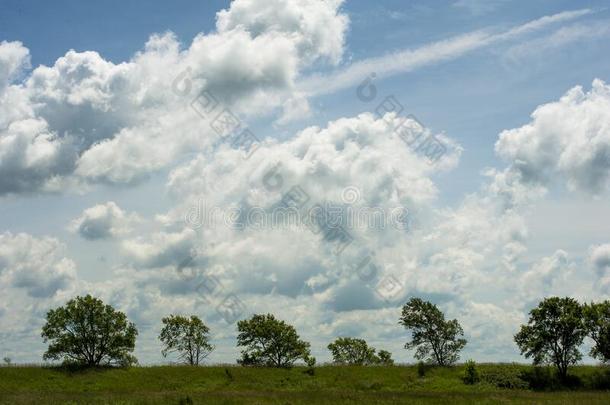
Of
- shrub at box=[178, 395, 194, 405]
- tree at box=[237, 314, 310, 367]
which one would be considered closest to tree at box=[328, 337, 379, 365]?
tree at box=[237, 314, 310, 367]

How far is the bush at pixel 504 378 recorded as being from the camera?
219 ft

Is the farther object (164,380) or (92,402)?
(164,380)

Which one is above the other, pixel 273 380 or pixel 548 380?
pixel 273 380

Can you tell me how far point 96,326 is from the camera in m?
78.5

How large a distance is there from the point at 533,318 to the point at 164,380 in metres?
50.6

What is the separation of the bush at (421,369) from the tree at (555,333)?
13.5 meters

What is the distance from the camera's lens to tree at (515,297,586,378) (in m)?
73.1

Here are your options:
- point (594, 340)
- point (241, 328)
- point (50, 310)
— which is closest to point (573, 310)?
point (594, 340)

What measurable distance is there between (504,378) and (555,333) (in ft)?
38.3

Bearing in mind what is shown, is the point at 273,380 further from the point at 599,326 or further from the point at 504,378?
the point at 599,326

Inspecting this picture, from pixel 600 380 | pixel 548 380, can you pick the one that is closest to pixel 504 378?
pixel 548 380

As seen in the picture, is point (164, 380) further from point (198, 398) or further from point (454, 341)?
point (454, 341)

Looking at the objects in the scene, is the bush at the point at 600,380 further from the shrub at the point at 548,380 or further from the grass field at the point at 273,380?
the shrub at the point at 548,380

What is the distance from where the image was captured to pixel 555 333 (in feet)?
242
